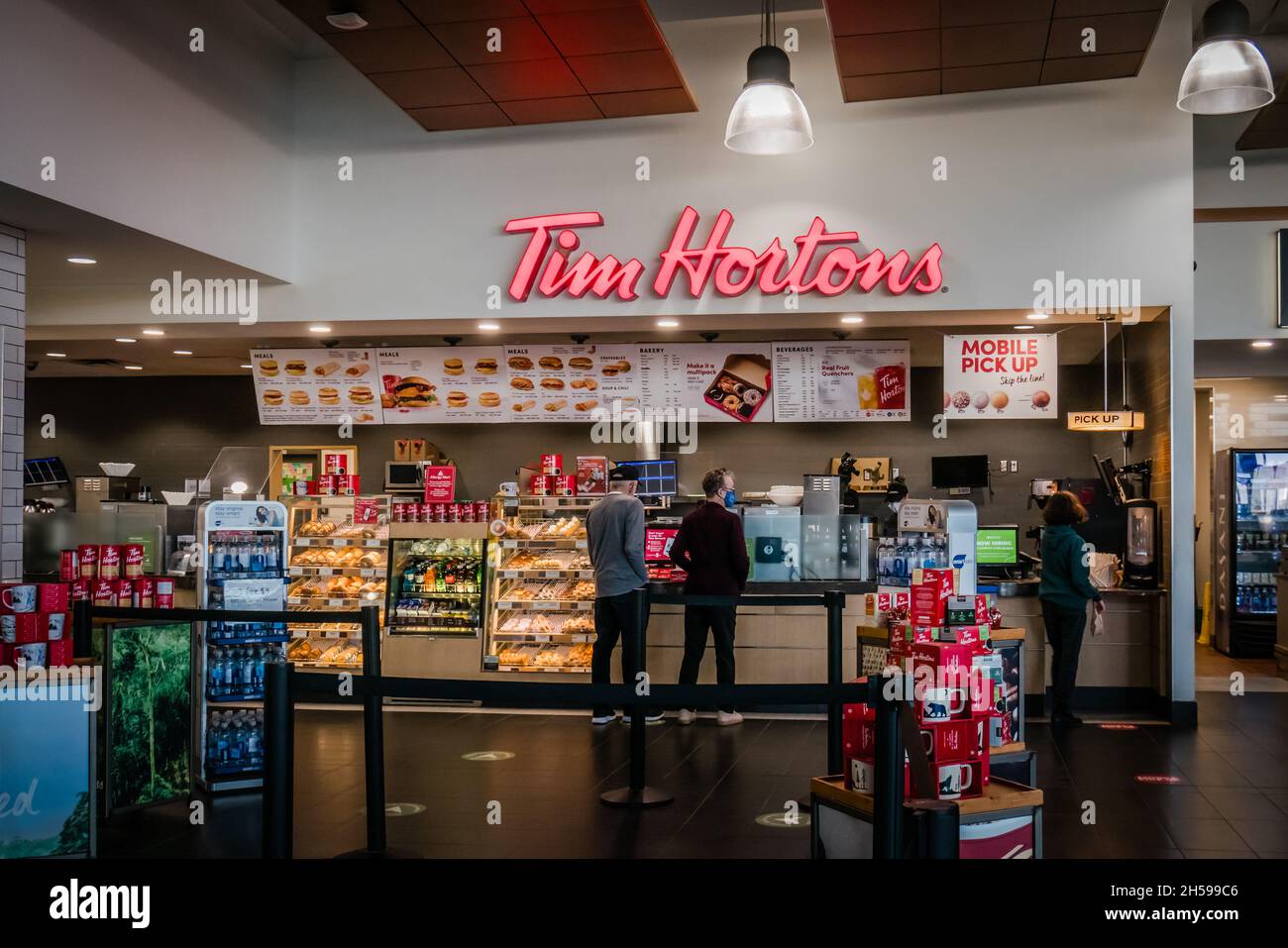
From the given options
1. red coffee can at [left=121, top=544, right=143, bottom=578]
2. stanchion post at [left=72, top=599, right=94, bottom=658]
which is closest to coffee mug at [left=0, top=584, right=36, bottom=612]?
stanchion post at [left=72, top=599, right=94, bottom=658]

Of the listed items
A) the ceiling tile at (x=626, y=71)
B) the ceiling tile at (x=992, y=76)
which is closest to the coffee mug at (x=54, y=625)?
the ceiling tile at (x=626, y=71)

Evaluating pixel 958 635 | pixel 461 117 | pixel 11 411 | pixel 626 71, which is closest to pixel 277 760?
pixel 958 635

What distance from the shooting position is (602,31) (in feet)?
23.4

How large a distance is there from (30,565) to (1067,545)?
7.78m

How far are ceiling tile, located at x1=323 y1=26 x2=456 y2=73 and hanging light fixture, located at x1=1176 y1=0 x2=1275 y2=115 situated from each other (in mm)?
4682

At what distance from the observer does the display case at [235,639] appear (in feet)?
20.9

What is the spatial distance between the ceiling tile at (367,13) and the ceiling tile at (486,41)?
23 centimetres

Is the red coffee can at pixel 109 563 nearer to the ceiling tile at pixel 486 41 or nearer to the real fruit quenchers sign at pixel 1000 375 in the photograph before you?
the ceiling tile at pixel 486 41

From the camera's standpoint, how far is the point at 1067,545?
8062 millimetres

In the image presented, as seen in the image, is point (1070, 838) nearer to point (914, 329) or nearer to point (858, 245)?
point (858, 245)

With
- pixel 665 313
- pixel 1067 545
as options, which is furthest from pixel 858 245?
pixel 1067 545

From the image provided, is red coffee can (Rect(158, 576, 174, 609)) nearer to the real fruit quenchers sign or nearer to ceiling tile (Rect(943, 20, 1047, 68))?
the real fruit quenchers sign

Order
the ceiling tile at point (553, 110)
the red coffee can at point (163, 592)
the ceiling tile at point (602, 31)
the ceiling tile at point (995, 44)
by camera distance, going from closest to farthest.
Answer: the red coffee can at point (163, 592) < the ceiling tile at point (602, 31) < the ceiling tile at point (995, 44) < the ceiling tile at point (553, 110)

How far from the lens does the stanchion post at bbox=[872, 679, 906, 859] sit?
3223mm
